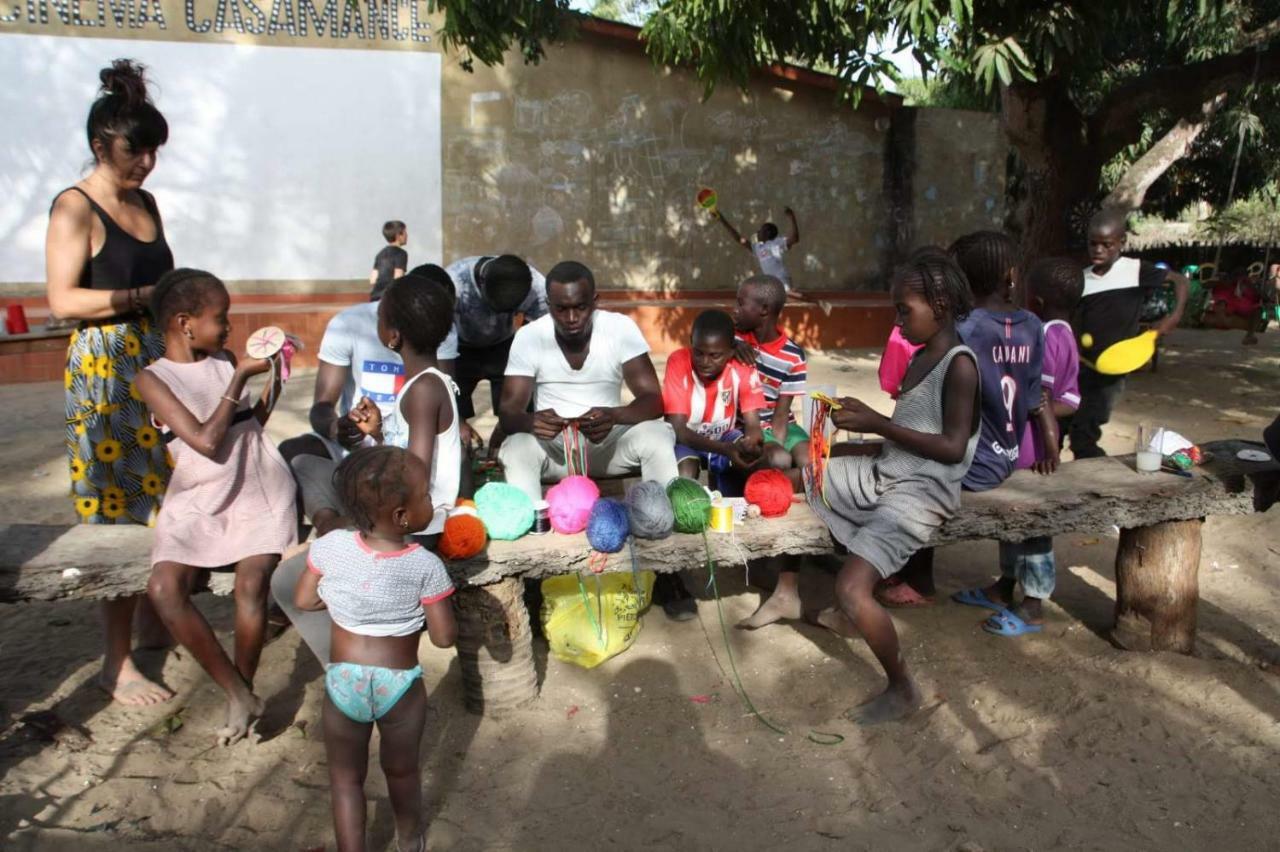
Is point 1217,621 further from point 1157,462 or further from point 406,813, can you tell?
point 406,813

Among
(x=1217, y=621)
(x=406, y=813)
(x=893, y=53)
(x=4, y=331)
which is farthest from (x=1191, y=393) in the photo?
(x=4, y=331)

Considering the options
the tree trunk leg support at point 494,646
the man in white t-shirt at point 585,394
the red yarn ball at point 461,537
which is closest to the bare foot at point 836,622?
the man in white t-shirt at point 585,394

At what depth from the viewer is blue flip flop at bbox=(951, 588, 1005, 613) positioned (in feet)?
13.8

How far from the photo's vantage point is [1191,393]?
28.8 feet

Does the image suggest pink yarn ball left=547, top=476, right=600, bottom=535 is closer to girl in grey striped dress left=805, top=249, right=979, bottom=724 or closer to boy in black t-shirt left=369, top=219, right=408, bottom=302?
girl in grey striped dress left=805, top=249, right=979, bottom=724

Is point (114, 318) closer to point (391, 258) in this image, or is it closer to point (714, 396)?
point (714, 396)

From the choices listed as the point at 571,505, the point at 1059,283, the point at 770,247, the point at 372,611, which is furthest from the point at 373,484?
the point at 770,247

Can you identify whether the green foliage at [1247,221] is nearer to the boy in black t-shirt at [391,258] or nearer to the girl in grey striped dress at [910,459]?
the boy in black t-shirt at [391,258]

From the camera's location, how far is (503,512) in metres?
3.34

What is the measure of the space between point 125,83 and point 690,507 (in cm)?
238

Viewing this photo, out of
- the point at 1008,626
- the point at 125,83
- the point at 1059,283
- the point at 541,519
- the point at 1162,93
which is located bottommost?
the point at 1008,626

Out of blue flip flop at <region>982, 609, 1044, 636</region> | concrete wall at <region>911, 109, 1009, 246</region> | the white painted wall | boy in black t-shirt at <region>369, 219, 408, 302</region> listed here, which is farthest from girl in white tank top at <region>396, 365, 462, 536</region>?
concrete wall at <region>911, 109, 1009, 246</region>

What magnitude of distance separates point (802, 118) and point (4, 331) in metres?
8.87

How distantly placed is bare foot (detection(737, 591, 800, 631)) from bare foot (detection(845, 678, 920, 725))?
28.3 inches
